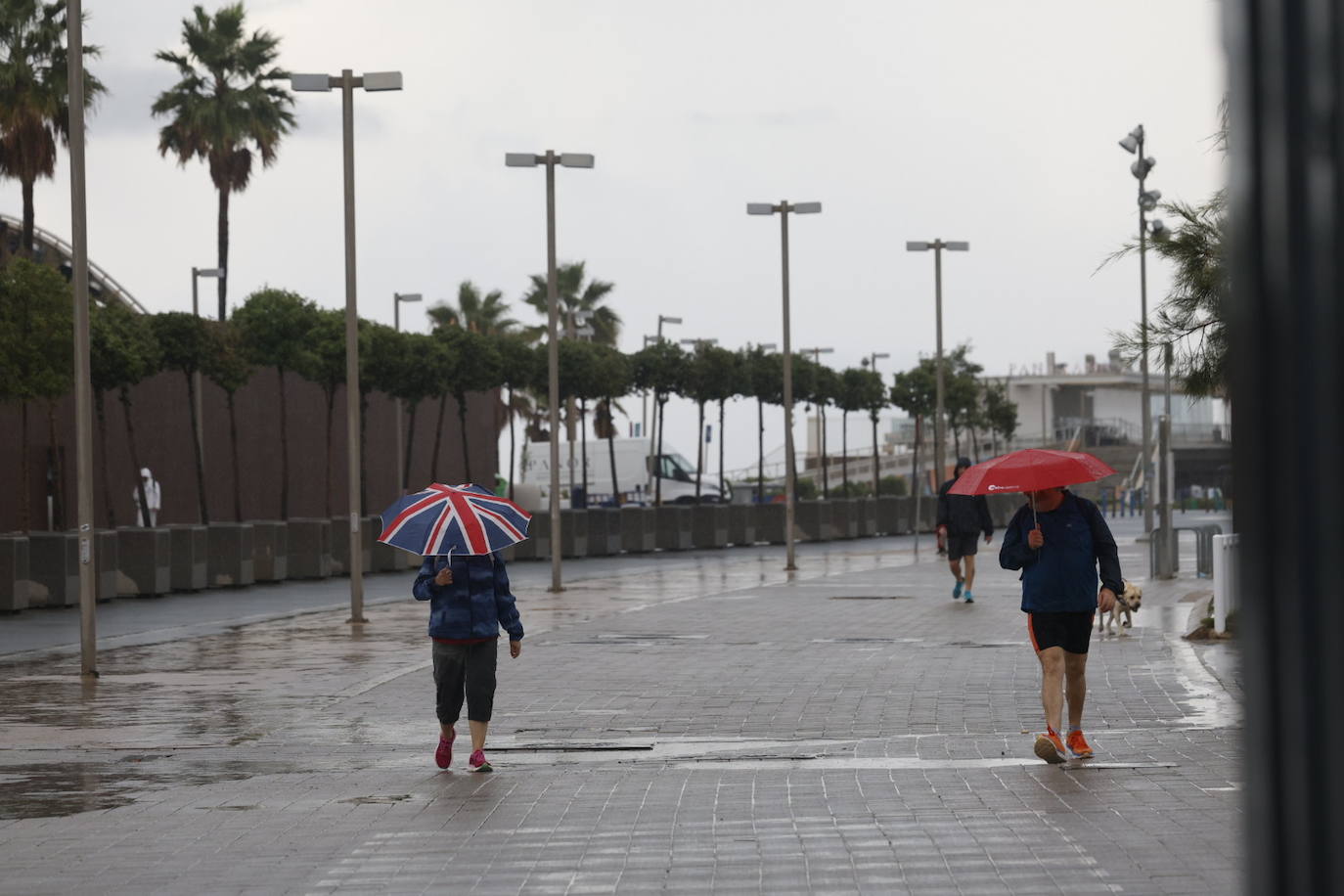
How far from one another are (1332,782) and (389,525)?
9099 mm

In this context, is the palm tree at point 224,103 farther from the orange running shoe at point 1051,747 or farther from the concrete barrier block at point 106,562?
the orange running shoe at point 1051,747

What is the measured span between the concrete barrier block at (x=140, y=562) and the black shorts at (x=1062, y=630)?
19991 mm

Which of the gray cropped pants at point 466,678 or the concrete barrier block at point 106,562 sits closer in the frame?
the gray cropped pants at point 466,678

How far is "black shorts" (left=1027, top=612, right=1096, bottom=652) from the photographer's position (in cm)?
1004

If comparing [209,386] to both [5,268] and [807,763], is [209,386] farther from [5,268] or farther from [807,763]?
[807,763]

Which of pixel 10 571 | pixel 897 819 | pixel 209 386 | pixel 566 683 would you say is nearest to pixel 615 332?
pixel 209 386

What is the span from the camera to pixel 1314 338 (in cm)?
180

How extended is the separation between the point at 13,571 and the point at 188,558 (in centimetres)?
463

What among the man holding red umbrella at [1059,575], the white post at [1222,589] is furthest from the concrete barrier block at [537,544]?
the man holding red umbrella at [1059,575]

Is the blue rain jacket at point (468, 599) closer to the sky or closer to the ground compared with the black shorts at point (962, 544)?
closer to the sky

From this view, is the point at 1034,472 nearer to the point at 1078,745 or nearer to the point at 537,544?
the point at 1078,745

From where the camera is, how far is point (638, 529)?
43.9 meters

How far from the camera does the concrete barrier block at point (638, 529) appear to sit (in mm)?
43469

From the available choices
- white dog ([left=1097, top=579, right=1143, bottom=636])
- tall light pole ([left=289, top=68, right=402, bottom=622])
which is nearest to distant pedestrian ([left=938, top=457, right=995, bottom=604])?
white dog ([left=1097, top=579, right=1143, bottom=636])
